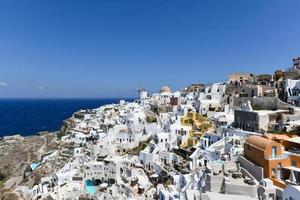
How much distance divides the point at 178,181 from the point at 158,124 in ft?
55.4

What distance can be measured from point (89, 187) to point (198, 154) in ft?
39.1

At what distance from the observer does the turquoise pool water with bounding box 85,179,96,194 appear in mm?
28006

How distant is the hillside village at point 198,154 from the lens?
18672mm

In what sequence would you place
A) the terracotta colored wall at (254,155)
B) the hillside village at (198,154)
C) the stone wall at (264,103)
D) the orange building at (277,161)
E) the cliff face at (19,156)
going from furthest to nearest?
the cliff face at (19,156) → the stone wall at (264,103) → the terracotta colored wall at (254,155) → the hillside village at (198,154) → the orange building at (277,161)

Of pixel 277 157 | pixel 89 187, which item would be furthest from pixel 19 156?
pixel 277 157

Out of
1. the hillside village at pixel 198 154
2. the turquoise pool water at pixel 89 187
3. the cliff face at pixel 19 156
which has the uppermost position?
the hillside village at pixel 198 154

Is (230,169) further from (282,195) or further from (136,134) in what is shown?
(136,134)

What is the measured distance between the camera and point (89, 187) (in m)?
29.2

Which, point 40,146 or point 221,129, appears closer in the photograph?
point 221,129

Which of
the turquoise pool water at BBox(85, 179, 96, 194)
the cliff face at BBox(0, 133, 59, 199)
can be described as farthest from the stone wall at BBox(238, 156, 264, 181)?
the cliff face at BBox(0, 133, 59, 199)

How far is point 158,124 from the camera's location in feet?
131

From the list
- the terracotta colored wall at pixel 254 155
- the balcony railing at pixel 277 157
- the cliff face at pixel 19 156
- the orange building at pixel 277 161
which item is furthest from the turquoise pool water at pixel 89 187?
the balcony railing at pixel 277 157

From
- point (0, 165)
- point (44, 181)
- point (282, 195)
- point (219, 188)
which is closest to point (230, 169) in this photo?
point (219, 188)

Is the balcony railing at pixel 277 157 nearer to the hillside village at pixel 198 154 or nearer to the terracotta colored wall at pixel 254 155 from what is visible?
the hillside village at pixel 198 154
